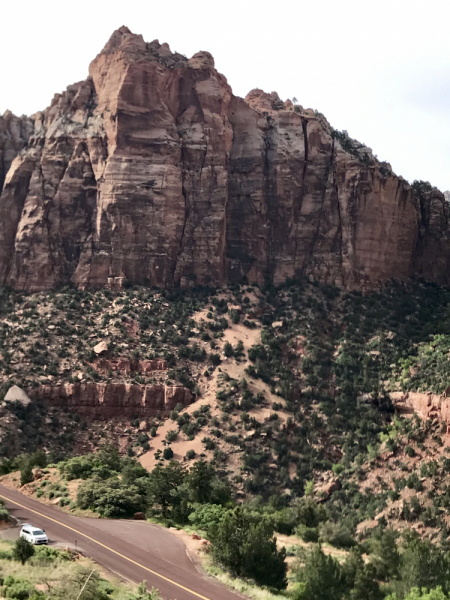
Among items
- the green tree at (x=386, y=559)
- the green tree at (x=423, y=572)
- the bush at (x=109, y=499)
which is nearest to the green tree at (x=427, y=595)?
the green tree at (x=423, y=572)

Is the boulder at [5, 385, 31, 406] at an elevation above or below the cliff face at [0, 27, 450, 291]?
below

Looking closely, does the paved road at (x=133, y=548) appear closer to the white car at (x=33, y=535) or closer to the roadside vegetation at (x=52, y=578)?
the white car at (x=33, y=535)

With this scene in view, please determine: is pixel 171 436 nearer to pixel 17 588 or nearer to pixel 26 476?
pixel 26 476

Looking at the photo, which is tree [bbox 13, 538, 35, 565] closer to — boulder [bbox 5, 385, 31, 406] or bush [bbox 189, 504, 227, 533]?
bush [bbox 189, 504, 227, 533]

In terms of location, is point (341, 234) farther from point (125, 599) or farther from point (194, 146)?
point (125, 599)

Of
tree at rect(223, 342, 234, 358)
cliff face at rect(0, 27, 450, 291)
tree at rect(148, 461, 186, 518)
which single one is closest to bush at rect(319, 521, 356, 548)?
tree at rect(148, 461, 186, 518)

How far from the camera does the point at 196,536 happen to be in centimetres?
3772

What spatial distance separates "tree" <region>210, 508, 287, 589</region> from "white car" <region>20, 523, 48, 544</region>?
25.2ft

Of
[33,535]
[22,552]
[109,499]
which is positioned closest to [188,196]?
[109,499]

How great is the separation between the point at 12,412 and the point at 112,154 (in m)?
31.9

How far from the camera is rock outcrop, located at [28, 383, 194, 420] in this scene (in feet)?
227

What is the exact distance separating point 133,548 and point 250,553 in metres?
5.33

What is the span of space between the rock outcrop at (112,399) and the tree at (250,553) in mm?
35555

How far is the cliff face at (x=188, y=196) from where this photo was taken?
82188 millimetres
